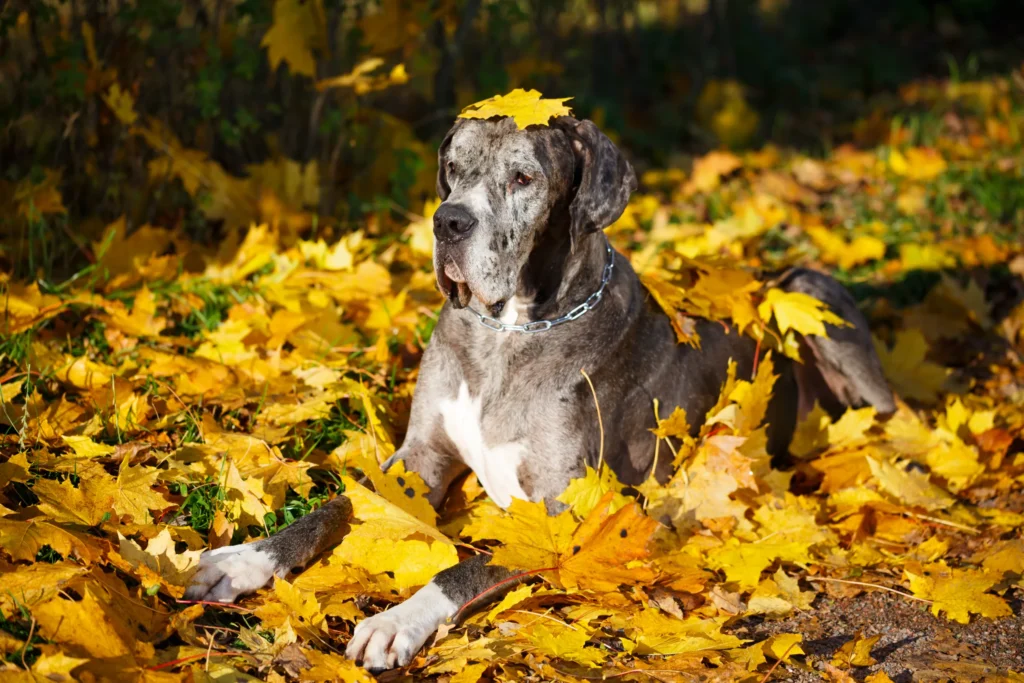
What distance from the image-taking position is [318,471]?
12.8ft

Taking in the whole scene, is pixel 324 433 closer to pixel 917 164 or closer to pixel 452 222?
pixel 452 222

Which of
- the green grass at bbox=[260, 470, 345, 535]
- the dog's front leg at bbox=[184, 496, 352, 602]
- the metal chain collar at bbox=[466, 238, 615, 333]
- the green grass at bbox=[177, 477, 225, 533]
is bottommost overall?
the green grass at bbox=[260, 470, 345, 535]

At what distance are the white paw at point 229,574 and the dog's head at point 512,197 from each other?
1084mm

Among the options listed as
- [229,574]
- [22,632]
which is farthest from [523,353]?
[22,632]

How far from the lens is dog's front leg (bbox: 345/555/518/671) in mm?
2984

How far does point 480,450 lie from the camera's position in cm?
378

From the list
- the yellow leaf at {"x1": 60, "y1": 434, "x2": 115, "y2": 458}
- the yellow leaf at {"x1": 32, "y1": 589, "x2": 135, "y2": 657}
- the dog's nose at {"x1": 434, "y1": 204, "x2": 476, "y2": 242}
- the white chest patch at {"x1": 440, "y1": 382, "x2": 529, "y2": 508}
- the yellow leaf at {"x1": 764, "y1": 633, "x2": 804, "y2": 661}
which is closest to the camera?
the yellow leaf at {"x1": 32, "y1": 589, "x2": 135, "y2": 657}

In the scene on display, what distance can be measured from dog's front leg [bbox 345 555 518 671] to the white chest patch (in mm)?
417

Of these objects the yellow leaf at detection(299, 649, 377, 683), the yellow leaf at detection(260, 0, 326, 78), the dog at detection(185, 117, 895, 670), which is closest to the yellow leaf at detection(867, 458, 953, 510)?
the dog at detection(185, 117, 895, 670)

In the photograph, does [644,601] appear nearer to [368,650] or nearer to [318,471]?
[368,650]

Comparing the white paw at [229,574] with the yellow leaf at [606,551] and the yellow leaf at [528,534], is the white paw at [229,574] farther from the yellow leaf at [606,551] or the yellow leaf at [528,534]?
the yellow leaf at [606,551]

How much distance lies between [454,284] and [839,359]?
7.26 feet

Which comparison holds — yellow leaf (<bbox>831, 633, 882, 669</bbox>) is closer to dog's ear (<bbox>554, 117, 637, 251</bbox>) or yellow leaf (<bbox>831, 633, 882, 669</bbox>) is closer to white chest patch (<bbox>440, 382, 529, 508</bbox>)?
white chest patch (<bbox>440, 382, 529, 508</bbox>)

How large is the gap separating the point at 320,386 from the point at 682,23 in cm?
910
